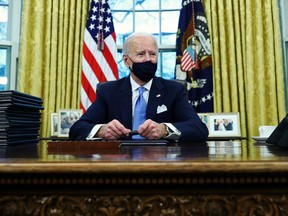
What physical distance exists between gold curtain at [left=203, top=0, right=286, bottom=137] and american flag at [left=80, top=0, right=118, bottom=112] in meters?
1.13

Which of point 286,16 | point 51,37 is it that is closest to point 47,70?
point 51,37

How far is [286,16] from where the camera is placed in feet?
13.0

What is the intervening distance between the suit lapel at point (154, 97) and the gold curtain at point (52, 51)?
1689 millimetres

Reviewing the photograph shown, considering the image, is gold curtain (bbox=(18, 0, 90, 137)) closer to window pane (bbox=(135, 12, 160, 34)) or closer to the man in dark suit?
window pane (bbox=(135, 12, 160, 34))

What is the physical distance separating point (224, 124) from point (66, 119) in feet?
5.35

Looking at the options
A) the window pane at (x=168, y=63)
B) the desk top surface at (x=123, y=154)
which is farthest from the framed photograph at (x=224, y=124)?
the desk top surface at (x=123, y=154)

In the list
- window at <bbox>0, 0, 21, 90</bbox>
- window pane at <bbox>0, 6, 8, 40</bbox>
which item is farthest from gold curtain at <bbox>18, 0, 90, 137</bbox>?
window pane at <bbox>0, 6, 8, 40</bbox>

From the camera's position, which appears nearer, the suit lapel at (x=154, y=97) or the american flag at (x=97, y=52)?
the suit lapel at (x=154, y=97)

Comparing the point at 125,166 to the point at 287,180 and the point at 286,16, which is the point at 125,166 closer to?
the point at 287,180

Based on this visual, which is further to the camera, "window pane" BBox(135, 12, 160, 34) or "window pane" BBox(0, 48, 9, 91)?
"window pane" BBox(135, 12, 160, 34)

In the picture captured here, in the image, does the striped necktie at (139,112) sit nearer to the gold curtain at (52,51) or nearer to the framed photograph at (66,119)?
the framed photograph at (66,119)

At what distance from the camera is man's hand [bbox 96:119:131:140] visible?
5.28 ft

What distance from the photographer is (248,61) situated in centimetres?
367

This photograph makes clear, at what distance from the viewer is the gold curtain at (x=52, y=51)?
370 cm
